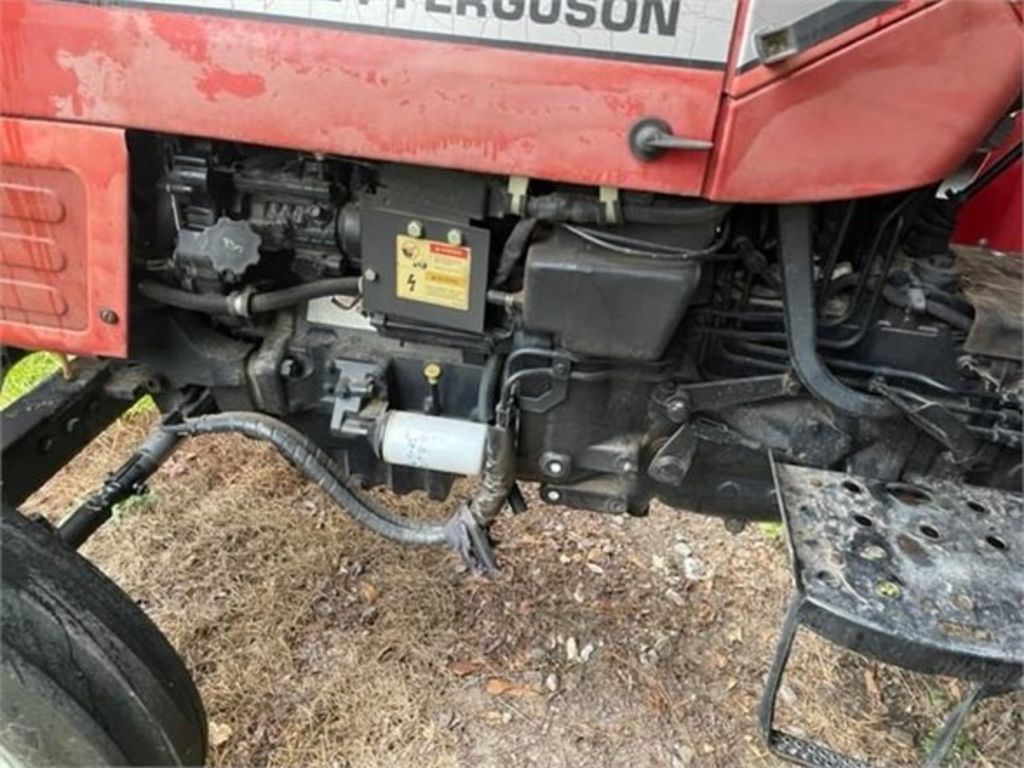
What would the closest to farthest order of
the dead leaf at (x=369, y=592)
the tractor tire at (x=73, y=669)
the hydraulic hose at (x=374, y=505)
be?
the tractor tire at (x=73, y=669) → the hydraulic hose at (x=374, y=505) → the dead leaf at (x=369, y=592)

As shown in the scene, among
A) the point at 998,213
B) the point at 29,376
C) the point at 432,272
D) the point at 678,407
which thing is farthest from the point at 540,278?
the point at 29,376

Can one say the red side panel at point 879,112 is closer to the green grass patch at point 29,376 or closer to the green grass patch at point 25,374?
the green grass patch at point 29,376

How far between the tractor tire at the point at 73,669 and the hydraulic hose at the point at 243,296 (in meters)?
0.41

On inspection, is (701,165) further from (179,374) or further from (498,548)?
(498,548)

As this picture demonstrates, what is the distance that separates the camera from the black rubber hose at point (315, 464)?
5.25ft

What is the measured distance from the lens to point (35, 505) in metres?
2.55

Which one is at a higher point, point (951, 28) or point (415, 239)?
point (951, 28)

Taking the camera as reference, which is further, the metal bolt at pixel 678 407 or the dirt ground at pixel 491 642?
the dirt ground at pixel 491 642

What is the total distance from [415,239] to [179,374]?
57cm

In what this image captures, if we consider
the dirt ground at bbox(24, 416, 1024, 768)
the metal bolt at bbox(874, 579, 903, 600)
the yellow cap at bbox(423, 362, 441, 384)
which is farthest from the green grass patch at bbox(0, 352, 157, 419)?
the metal bolt at bbox(874, 579, 903, 600)

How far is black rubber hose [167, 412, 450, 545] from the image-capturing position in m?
1.60

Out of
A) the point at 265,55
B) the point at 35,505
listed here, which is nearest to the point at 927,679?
the point at 265,55

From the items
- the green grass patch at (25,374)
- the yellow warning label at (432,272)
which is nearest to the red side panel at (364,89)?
the yellow warning label at (432,272)

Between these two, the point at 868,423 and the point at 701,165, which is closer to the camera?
the point at 701,165
